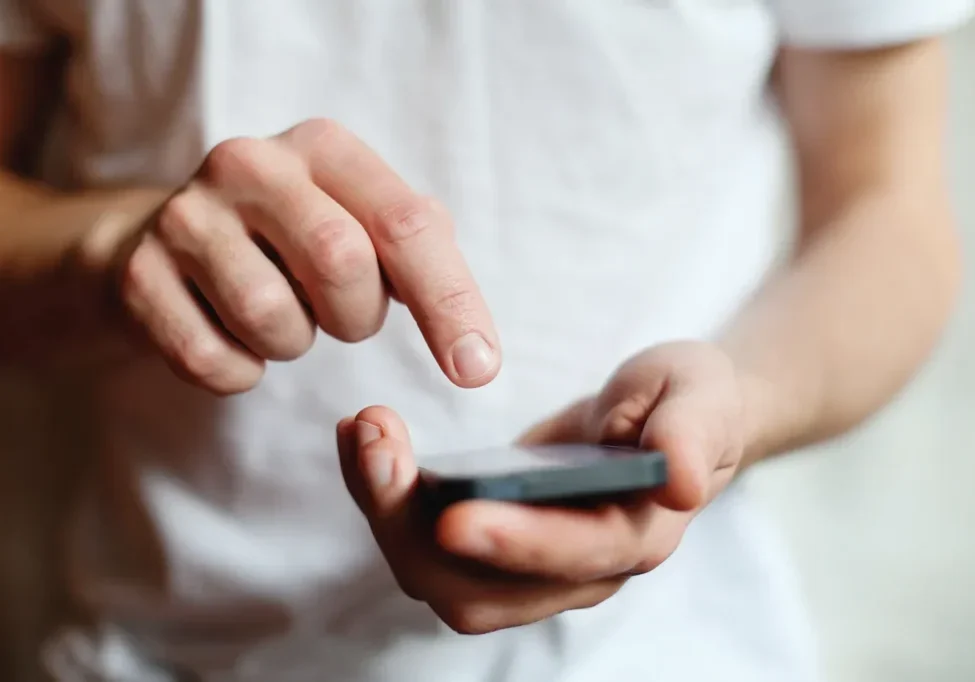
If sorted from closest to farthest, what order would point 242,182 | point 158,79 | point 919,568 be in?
point 242,182
point 158,79
point 919,568

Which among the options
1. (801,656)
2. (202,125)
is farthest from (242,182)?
(801,656)

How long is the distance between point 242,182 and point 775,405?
9.2 inches

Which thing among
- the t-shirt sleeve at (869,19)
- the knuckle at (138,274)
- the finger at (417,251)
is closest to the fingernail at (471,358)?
the finger at (417,251)

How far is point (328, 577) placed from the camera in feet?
1.28

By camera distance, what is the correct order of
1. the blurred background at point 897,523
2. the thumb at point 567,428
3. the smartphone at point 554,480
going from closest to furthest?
1. the smartphone at point 554,480
2. the thumb at point 567,428
3. the blurred background at point 897,523

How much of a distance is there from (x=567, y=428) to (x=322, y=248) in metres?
0.14

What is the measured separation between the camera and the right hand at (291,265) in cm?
27

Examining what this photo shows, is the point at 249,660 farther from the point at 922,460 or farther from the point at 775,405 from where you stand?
the point at 922,460

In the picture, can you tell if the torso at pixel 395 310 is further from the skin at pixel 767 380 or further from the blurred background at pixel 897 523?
the blurred background at pixel 897 523

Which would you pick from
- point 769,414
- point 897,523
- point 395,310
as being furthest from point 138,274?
point 897,523

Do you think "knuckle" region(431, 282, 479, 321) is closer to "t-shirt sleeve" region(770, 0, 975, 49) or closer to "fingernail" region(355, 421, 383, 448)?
"fingernail" region(355, 421, 383, 448)

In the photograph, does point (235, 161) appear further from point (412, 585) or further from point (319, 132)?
point (412, 585)

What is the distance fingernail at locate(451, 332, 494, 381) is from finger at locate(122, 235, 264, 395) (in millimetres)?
75

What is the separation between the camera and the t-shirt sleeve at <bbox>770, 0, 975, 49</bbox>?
1.29 feet
